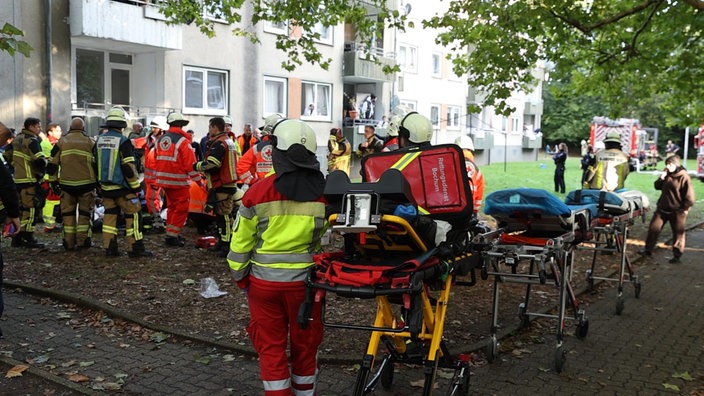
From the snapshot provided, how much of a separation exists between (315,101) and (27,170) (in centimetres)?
1679

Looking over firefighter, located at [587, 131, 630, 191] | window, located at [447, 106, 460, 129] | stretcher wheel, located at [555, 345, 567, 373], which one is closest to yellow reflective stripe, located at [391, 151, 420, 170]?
stretcher wheel, located at [555, 345, 567, 373]

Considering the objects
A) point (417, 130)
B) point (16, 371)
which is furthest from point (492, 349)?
point (16, 371)

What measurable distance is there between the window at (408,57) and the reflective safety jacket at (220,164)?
81.2 ft

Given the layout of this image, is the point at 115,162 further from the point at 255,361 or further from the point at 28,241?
the point at 255,361

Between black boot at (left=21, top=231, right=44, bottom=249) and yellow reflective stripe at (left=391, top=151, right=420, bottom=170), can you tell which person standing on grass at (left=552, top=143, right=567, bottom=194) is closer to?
black boot at (left=21, top=231, right=44, bottom=249)

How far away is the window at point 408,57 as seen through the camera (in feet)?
113

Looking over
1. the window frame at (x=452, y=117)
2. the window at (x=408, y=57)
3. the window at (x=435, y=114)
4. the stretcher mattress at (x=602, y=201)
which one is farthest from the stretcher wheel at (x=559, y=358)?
the window frame at (x=452, y=117)

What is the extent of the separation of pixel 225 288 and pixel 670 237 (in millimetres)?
10250

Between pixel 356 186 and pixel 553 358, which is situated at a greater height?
pixel 356 186

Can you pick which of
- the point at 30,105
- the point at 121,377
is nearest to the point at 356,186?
the point at 121,377

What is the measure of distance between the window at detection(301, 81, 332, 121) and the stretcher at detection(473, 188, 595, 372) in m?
20.0

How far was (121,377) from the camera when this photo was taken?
5.45 metres

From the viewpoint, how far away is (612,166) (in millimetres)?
11125

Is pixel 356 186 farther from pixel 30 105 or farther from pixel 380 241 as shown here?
pixel 30 105
